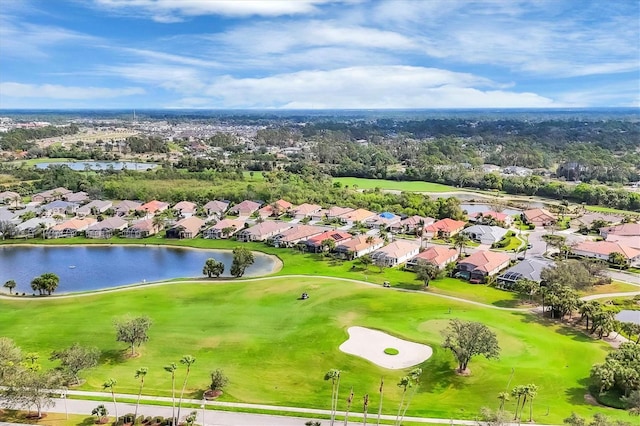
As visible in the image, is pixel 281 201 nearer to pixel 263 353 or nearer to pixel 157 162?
pixel 263 353

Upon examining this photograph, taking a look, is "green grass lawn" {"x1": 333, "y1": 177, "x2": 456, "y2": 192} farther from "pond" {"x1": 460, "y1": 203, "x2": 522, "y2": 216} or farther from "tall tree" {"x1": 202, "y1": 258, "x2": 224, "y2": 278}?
"tall tree" {"x1": 202, "y1": 258, "x2": 224, "y2": 278}

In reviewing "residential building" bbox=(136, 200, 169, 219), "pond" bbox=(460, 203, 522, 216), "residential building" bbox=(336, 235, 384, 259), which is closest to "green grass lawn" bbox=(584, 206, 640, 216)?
"pond" bbox=(460, 203, 522, 216)

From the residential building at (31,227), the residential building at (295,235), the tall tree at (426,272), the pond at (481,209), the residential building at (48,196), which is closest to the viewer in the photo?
the tall tree at (426,272)

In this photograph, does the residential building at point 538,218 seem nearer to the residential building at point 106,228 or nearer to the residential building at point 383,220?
the residential building at point 383,220

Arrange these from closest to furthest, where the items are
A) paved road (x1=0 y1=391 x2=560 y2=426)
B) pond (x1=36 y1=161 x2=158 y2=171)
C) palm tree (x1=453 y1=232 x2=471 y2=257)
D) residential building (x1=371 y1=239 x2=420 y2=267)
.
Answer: paved road (x1=0 y1=391 x2=560 y2=426) → residential building (x1=371 y1=239 x2=420 y2=267) → palm tree (x1=453 y1=232 x2=471 y2=257) → pond (x1=36 y1=161 x2=158 y2=171)

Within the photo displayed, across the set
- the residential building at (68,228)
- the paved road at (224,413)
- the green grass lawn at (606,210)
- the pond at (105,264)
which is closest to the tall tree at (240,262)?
the pond at (105,264)

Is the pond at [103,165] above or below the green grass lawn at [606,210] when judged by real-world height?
below
